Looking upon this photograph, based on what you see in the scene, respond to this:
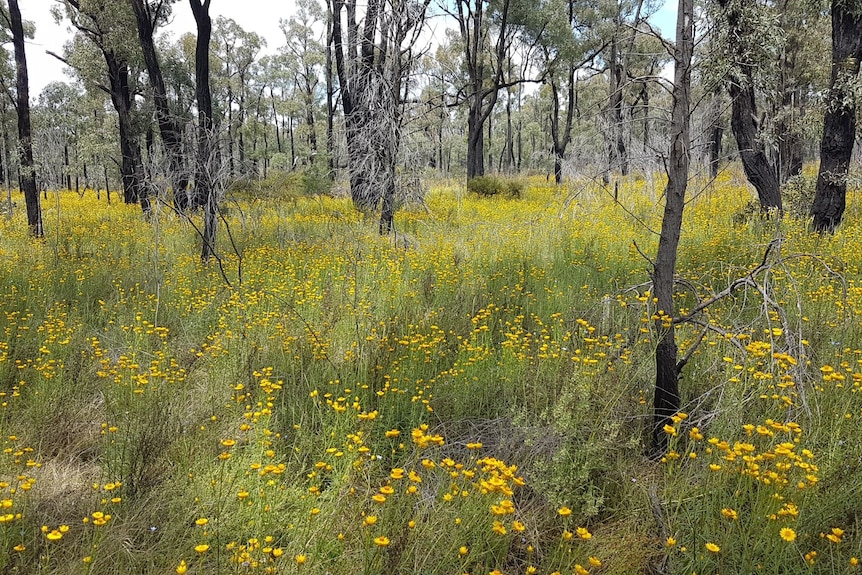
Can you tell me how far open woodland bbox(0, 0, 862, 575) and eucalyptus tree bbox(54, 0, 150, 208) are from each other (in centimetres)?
801

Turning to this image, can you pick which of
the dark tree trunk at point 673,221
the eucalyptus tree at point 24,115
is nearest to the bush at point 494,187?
the eucalyptus tree at point 24,115

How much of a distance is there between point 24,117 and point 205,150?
6906 mm

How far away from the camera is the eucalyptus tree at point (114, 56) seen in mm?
14648

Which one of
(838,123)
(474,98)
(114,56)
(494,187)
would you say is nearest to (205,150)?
(838,123)

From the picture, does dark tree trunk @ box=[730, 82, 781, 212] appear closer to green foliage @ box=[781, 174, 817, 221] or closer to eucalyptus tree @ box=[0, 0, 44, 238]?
green foliage @ box=[781, 174, 817, 221]

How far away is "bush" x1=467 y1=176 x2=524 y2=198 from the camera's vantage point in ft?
56.9

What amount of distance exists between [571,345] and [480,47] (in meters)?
19.4

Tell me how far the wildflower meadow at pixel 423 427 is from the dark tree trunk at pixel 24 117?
4.93 meters

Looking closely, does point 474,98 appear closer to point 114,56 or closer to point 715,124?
point 114,56

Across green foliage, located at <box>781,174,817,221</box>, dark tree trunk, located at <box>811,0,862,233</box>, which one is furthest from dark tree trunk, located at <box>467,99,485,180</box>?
dark tree trunk, located at <box>811,0,862,233</box>

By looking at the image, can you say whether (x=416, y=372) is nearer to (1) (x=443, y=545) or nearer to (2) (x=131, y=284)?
(1) (x=443, y=545)

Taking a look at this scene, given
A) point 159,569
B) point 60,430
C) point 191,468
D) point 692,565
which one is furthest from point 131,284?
point 692,565

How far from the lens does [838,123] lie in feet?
27.3

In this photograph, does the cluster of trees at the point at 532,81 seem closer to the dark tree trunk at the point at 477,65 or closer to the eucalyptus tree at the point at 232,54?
the dark tree trunk at the point at 477,65
